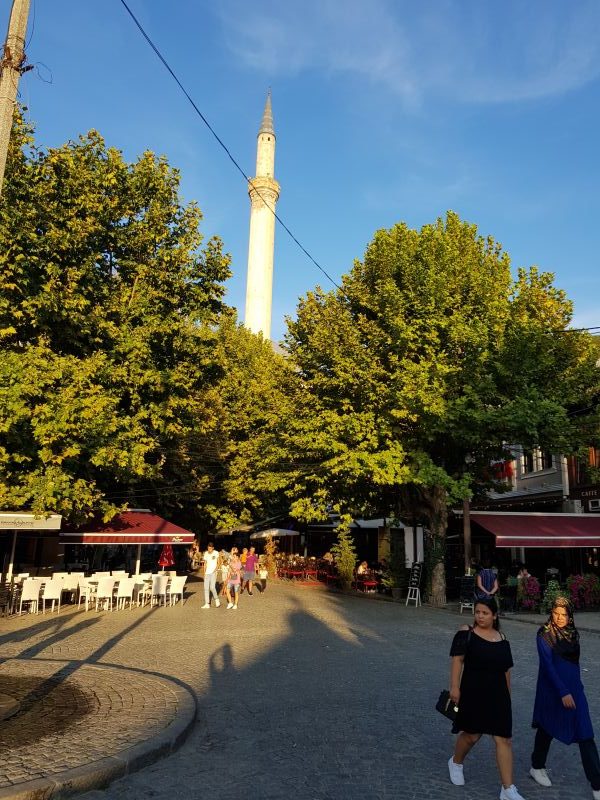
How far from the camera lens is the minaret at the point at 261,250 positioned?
70.7 meters

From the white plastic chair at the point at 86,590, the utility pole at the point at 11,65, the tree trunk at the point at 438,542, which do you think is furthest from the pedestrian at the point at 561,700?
the tree trunk at the point at 438,542

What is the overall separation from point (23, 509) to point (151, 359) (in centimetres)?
552

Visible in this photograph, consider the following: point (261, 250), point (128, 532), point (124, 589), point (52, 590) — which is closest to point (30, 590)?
point (52, 590)

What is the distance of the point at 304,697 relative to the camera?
7.76 metres

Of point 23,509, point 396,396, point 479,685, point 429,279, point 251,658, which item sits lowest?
Result: point 251,658

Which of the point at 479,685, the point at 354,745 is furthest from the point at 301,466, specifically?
the point at 479,685

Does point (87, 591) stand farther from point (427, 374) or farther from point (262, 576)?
point (262, 576)

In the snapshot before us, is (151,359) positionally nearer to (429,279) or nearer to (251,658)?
(429,279)

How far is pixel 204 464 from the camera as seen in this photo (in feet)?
106

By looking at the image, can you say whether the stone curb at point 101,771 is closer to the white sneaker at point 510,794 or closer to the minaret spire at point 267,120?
the white sneaker at point 510,794

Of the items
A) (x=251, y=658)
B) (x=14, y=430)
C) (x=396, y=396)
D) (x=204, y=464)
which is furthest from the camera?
(x=204, y=464)

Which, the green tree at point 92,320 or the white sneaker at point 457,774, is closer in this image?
the white sneaker at point 457,774

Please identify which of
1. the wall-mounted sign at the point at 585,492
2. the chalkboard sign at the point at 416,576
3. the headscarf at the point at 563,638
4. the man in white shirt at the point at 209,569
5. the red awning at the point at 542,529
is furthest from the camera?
the wall-mounted sign at the point at 585,492

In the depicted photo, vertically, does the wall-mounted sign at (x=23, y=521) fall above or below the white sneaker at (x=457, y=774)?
above
